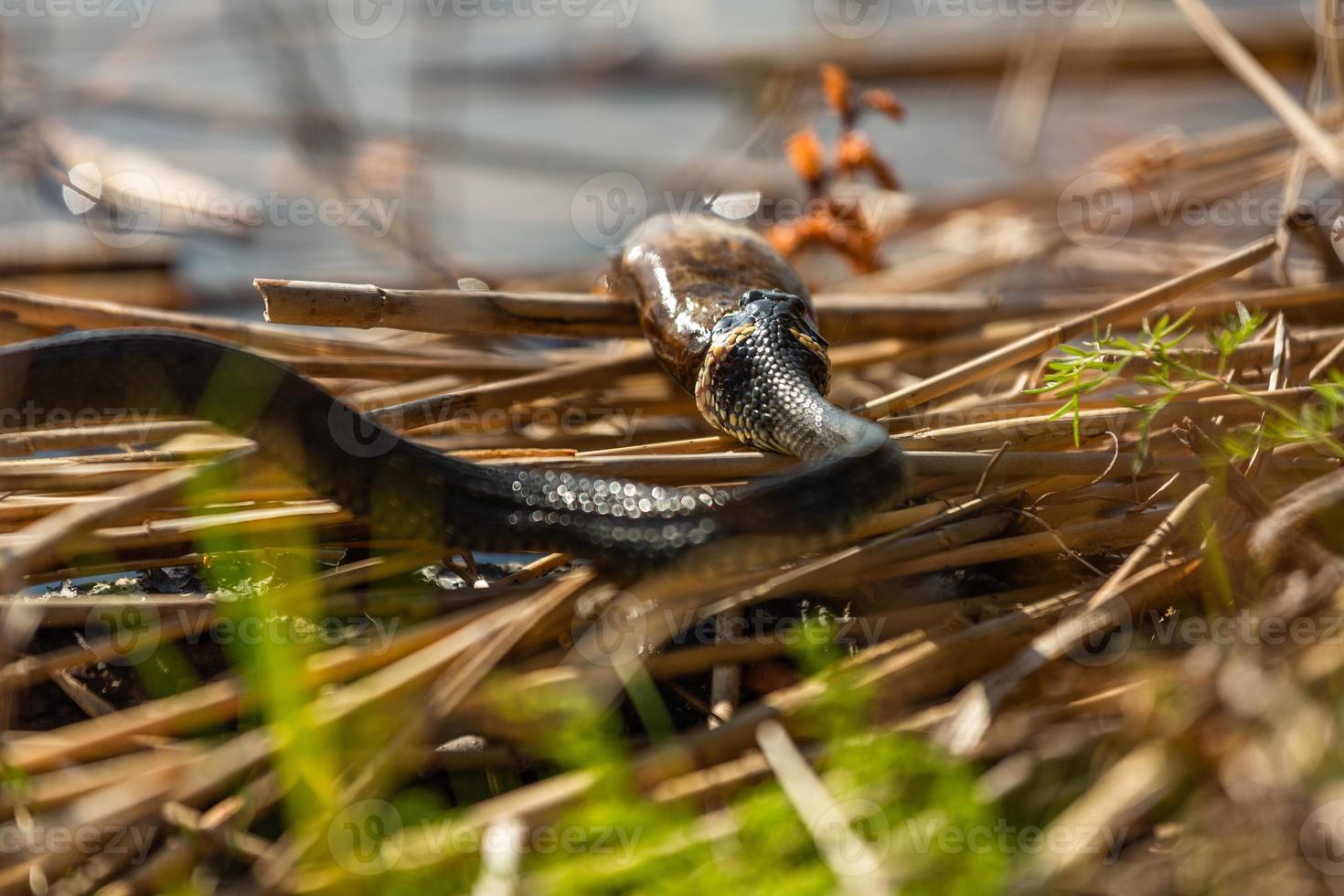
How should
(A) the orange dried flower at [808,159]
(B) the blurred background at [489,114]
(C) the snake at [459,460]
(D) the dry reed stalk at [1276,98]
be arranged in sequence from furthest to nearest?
1. (B) the blurred background at [489,114]
2. (A) the orange dried flower at [808,159]
3. (D) the dry reed stalk at [1276,98]
4. (C) the snake at [459,460]

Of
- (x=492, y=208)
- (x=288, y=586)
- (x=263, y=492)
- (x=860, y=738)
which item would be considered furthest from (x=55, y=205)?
(x=860, y=738)

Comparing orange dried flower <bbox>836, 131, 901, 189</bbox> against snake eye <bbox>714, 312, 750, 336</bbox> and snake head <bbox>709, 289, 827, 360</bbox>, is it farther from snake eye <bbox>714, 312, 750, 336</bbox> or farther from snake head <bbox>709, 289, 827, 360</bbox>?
snake eye <bbox>714, 312, 750, 336</bbox>

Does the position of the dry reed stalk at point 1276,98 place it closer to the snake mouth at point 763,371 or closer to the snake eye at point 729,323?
the snake mouth at point 763,371

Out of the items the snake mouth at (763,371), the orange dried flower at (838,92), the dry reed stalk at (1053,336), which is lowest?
the dry reed stalk at (1053,336)

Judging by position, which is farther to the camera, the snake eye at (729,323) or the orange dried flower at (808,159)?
the orange dried flower at (808,159)

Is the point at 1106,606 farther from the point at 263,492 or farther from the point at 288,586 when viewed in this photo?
the point at 263,492

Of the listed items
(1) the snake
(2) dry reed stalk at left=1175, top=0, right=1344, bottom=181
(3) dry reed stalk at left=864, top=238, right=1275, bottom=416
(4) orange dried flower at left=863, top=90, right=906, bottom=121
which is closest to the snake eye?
(1) the snake

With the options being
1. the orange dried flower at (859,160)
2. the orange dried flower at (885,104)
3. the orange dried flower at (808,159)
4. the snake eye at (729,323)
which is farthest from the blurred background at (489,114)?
the snake eye at (729,323)

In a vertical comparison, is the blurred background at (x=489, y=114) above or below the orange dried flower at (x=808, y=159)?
above

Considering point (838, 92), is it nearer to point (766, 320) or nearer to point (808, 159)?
point (808, 159)
